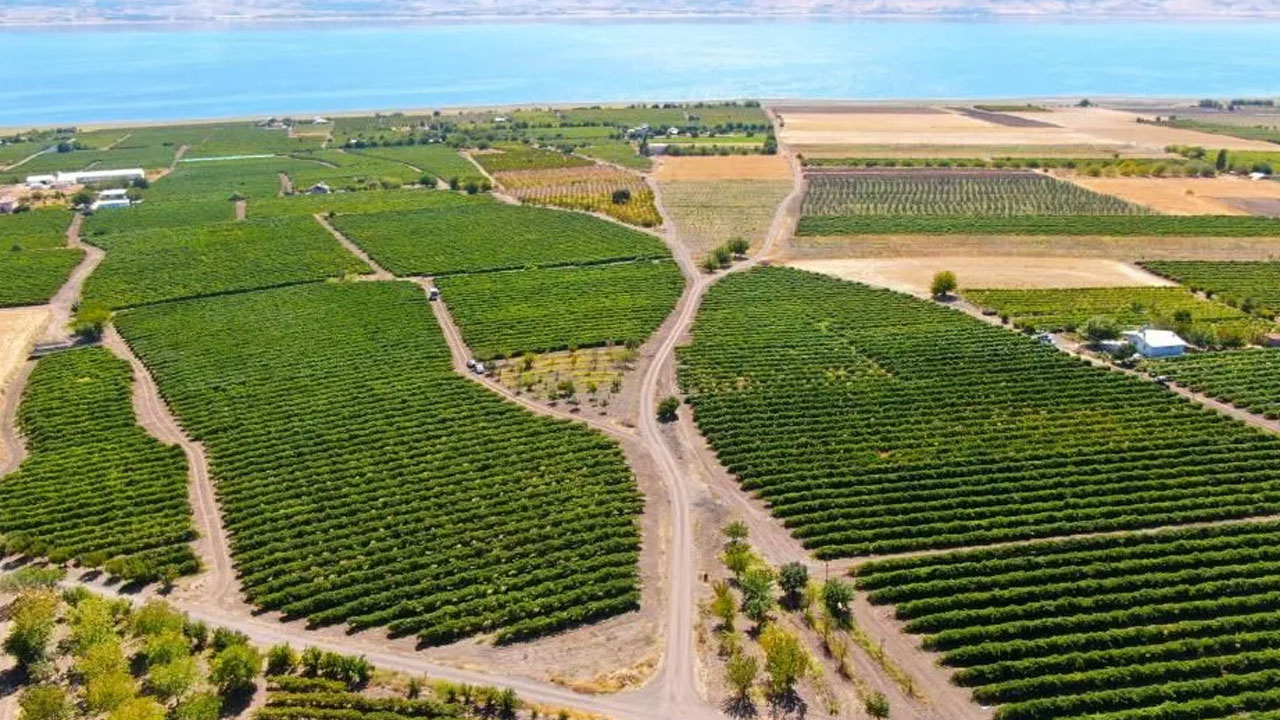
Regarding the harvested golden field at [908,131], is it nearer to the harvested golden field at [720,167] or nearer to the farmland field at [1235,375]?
the harvested golden field at [720,167]

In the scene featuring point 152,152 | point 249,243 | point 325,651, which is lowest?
point 325,651

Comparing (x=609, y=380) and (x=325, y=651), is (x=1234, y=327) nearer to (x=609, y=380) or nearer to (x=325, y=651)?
(x=609, y=380)

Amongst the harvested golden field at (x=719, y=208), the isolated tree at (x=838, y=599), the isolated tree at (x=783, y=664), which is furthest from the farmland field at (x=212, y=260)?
the isolated tree at (x=783, y=664)

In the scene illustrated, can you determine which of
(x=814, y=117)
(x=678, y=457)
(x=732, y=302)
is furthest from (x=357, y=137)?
(x=678, y=457)

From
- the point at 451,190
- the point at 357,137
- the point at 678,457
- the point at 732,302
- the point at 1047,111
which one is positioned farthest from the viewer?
the point at 1047,111

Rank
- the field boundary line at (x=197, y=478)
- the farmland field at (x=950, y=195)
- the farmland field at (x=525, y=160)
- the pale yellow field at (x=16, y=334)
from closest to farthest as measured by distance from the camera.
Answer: the field boundary line at (x=197, y=478) < the pale yellow field at (x=16, y=334) < the farmland field at (x=950, y=195) < the farmland field at (x=525, y=160)

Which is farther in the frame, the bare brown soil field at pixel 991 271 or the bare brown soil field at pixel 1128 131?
the bare brown soil field at pixel 1128 131

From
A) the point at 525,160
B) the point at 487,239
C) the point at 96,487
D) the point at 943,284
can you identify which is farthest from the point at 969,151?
the point at 96,487

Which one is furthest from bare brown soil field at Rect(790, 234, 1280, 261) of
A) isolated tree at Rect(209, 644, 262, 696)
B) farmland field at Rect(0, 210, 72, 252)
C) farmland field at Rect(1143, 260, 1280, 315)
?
farmland field at Rect(0, 210, 72, 252)
